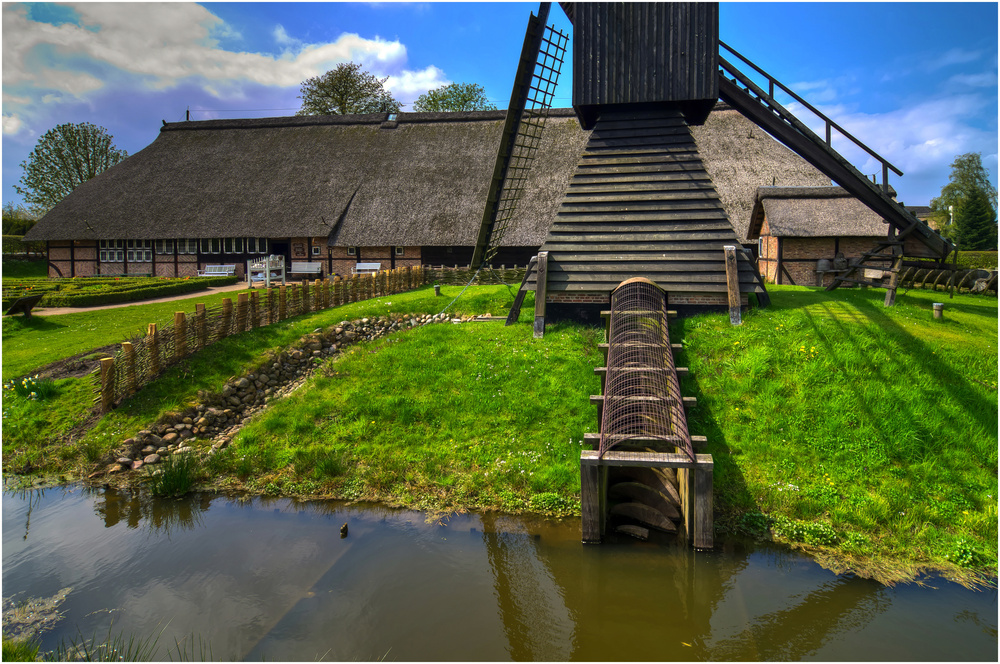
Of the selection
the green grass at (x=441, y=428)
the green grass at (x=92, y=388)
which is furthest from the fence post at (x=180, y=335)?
the green grass at (x=441, y=428)

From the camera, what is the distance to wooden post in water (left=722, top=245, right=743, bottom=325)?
1043 centimetres

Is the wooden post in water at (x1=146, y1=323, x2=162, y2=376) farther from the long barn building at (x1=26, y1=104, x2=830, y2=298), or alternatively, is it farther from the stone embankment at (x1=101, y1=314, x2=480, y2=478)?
the long barn building at (x1=26, y1=104, x2=830, y2=298)

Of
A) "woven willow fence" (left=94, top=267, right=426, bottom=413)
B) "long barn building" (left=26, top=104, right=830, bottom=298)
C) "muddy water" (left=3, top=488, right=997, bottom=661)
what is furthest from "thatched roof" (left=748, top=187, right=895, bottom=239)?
"muddy water" (left=3, top=488, right=997, bottom=661)

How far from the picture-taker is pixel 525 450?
8102mm

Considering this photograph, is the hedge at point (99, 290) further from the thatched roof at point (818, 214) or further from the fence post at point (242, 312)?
the thatched roof at point (818, 214)

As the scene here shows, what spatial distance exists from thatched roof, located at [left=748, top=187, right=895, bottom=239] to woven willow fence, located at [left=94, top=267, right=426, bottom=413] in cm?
1440

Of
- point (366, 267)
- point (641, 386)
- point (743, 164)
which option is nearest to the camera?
point (641, 386)

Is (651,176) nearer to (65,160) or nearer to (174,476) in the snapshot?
(174,476)

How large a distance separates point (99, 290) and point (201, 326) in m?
10.5

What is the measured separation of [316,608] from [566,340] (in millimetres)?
6739

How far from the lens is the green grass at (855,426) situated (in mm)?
6402

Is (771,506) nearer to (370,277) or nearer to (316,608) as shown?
(316,608)

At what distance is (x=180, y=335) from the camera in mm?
10969

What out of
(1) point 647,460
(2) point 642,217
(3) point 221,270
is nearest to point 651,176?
(2) point 642,217
